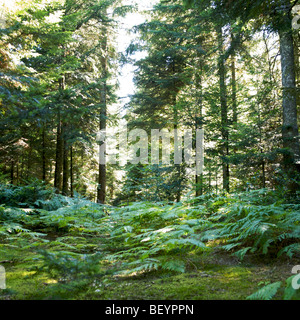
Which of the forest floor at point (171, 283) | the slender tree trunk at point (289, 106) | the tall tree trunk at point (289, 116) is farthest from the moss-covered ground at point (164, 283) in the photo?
the slender tree trunk at point (289, 106)

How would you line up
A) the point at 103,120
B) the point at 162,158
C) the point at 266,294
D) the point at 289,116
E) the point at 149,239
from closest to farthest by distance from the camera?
the point at 266,294 → the point at 149,239 → the point at 289,116 → the point at 162,158 → the point at 103,120

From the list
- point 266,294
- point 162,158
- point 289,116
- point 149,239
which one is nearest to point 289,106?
point 289,116

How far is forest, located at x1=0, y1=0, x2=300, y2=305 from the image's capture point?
7.64 feet

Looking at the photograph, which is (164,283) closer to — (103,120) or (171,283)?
(171,283)

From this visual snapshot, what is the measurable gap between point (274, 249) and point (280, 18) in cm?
472

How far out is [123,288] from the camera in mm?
2164

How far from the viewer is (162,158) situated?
Result: 10.8m

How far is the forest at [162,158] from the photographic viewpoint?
233cm

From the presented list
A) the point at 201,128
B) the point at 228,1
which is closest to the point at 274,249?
the point at 228,1

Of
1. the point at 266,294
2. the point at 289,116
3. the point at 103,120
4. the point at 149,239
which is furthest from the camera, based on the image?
the point at 103,120

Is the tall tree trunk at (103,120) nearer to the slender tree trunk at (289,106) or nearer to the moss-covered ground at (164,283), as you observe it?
the slender tree trunk at (289,106)

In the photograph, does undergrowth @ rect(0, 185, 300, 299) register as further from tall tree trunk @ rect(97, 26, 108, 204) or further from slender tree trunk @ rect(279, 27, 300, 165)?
tall tree trunk @ rect(97, 26, 108, 204)

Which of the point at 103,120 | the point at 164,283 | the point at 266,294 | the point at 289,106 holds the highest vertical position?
the point at 103,120

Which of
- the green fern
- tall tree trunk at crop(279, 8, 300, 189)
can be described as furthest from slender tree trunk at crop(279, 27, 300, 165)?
the green fern
